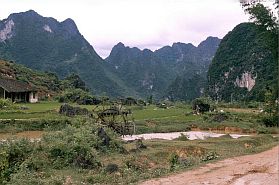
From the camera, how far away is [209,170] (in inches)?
443

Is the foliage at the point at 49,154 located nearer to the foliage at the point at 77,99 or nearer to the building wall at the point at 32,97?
the building wall at the point at 32,97

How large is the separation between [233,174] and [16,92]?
1188 inches

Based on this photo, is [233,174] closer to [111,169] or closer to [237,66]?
[111,169]

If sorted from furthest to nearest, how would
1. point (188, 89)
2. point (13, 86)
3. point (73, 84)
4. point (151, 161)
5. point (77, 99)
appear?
1. point (188, 89)
2. point (73, 84)
3. point (77, 99)
4. point (13, 86)
5. point (151, 161)

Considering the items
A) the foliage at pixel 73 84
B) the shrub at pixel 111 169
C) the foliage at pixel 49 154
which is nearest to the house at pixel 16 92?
the foliage at pixel 73 84

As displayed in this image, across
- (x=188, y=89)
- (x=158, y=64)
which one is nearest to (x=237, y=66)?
(x=188, y=89)

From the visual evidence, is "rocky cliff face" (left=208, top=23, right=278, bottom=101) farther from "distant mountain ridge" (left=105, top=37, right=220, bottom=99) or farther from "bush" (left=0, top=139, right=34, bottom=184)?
"bush" (left=0, top=139, right=34, bottom=184)

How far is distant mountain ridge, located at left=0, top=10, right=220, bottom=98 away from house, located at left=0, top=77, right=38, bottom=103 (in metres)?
56.9

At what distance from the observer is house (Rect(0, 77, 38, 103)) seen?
119 feet

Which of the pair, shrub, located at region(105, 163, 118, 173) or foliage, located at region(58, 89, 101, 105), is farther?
foliage, located at region(58, 89, 101, 105)

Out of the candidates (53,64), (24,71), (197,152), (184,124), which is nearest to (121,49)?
(53,64)

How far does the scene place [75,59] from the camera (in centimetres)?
11912

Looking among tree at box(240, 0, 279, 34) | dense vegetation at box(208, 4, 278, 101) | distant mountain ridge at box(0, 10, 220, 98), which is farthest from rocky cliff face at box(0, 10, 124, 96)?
tree at box(240, 0, 279, 34)

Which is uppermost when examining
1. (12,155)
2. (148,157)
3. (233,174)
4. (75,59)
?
(75,59)
